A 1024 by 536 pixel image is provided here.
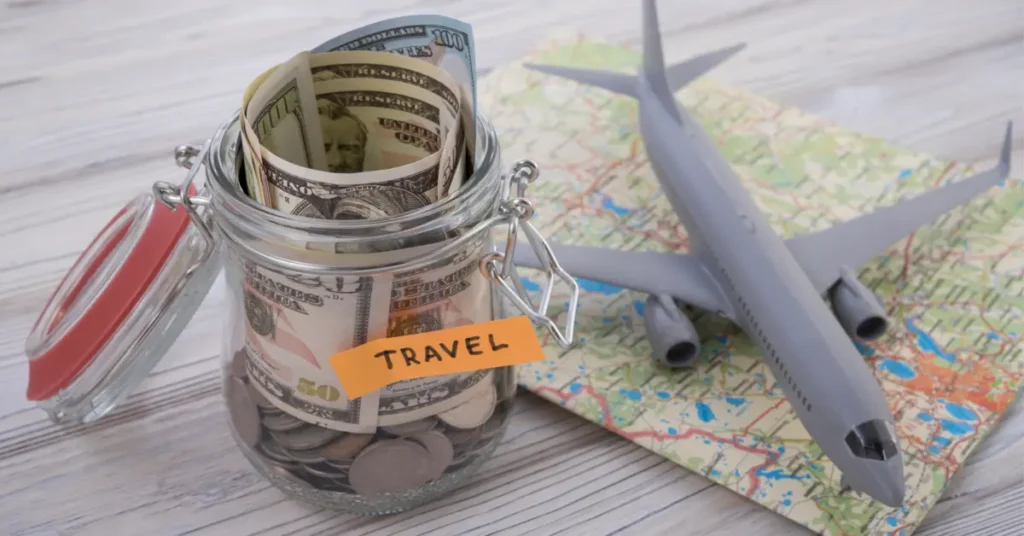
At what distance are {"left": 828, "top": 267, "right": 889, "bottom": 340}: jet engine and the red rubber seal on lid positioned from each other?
0.36m

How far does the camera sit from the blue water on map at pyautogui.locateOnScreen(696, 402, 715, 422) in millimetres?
502

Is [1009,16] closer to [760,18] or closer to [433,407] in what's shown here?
[760,18]

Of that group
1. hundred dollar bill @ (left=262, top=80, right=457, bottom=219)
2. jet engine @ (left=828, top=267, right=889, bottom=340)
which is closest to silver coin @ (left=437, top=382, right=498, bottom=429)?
hundred dollar bill @ (left=262, top=80, right=457, bottom=219)

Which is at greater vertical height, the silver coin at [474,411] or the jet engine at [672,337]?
the silver coin at [474,411]

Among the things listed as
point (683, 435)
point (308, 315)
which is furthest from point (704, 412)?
point (308, 315)

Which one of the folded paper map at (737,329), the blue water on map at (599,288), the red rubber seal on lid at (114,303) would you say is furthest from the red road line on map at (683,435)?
the red rubber seal on lid at (114,303)

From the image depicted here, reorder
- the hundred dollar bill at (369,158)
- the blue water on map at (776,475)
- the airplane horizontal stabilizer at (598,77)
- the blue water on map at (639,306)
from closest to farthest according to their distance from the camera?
1. the hundred dollar bill at (369,158)
2. the blue water on map at (776,475)
3. the blue water on map at (639,306)
4. the airplane horizontal stabilizer at (598,77)

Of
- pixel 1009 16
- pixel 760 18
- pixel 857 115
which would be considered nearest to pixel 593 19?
pixel 760 18

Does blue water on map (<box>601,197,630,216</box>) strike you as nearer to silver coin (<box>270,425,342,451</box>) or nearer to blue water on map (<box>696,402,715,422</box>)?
blue water on map (<box>696,402,715,422</box>)

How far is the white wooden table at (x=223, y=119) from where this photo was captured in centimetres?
46

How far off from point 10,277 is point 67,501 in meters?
0.18

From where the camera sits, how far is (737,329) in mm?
562

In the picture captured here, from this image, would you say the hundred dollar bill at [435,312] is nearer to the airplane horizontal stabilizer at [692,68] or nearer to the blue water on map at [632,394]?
the blue water on map at [632,394]

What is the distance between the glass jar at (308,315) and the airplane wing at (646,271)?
0.12 metres
